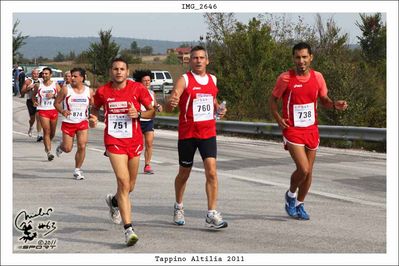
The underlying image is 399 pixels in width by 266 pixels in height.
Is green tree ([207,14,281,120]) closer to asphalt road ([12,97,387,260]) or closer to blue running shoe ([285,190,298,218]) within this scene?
asphalt road ([12,97,387,260])

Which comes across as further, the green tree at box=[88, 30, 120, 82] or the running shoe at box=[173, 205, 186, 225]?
the green tree at box=[88, 30, 120, 82]

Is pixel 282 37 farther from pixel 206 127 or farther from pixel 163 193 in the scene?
pixel 206 127

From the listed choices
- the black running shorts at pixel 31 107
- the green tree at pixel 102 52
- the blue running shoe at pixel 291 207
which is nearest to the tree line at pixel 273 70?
the black running shorts at pixel 31 107

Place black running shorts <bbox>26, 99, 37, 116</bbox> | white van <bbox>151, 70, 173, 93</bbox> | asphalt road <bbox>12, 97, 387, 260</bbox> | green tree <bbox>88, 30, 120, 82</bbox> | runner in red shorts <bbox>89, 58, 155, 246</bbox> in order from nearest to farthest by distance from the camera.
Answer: asphalt road <bbox>12, 97, 387, 260</bbox> → runner in red shorts <bbox>89, 58, 155, 246</bbox> → black running shorts <bbox>26, 99, 37, 116</bbox> → green tree <bbox>88, 30, 120, 82</bbox> → white van <bbox>151, 70, 173, 93</bbox>

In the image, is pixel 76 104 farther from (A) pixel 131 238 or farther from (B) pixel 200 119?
(A) pixel 131 238

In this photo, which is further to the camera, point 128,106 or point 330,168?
point 330,168

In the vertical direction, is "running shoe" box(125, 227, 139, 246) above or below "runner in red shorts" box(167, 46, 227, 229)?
below

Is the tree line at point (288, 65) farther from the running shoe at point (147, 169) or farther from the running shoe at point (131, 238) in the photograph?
the running shoe at point (131, 238)

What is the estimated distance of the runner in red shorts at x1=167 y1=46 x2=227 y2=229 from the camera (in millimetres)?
8570

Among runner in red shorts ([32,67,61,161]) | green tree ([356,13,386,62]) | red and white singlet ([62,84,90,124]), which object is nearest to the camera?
red and white singlet ([62,84,90,124])

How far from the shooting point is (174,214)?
8984 mm

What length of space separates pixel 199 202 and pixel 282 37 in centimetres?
2557

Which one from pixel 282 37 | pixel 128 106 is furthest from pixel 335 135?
pixel 282 37

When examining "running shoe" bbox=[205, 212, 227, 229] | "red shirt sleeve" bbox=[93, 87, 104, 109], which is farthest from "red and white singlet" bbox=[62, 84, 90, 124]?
"running shoe" bbox=[205, 212, 227, 229]
